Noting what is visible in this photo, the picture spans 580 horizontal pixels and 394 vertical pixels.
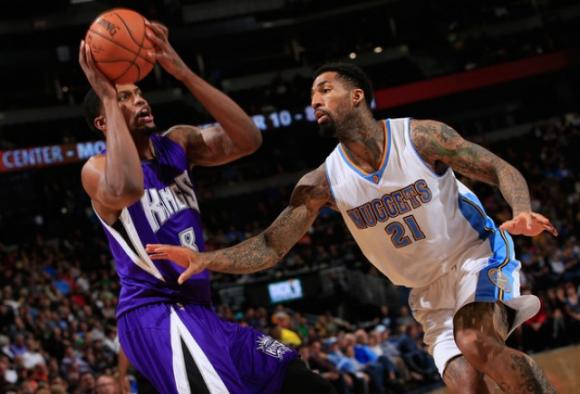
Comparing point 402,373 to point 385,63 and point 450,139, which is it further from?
point 385,63

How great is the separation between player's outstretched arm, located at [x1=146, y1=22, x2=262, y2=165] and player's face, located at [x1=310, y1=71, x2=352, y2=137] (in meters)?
0.70

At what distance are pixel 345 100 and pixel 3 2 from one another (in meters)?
24.6

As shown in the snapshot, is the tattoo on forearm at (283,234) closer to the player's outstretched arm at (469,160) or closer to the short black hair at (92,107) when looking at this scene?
the player's outstretched arm at (469,160)

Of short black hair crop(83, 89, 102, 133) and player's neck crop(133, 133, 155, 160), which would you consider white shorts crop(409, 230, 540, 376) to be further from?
short black hair crop(83, 89, 102, 133)

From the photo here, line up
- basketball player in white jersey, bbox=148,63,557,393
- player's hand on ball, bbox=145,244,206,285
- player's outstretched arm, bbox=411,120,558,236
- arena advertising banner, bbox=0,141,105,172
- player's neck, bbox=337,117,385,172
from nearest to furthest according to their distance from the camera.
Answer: player's hand on ball, bbox=145,244,206,285
player's outstretched arm, bbox=411,120,558,236
basketball player in white jersey, bbox=148,63,557,393
player's neck, bbox=337,117,385,172
arena advertising banner, bbox=0,141,105,172

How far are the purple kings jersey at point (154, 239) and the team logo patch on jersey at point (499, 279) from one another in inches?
58.1

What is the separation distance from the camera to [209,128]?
150 inches

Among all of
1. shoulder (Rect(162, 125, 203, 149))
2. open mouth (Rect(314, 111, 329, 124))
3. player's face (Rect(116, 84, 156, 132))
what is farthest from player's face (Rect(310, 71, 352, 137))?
player's face (Rect(116, 84, 156, 132))

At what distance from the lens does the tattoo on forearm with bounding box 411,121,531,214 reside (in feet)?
12.2

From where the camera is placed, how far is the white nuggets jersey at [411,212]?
4.11m

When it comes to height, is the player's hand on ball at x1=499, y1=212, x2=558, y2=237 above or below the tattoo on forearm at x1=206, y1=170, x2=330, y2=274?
below

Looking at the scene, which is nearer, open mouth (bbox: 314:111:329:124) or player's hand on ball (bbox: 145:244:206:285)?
player's hand on ball (bbox: 145:244:206:285)

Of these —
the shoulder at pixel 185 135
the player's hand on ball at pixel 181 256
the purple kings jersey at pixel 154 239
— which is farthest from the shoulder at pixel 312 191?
the player's hand on ball at pixel 181 256

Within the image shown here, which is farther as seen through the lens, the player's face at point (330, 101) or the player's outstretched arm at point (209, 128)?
the player's face at point (330, 101)
